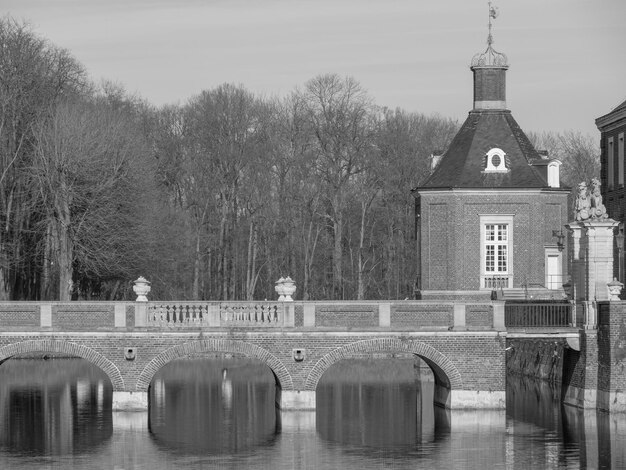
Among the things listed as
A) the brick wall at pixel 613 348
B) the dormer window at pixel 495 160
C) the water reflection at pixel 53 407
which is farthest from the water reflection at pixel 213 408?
the dormer window at pixel 495 160

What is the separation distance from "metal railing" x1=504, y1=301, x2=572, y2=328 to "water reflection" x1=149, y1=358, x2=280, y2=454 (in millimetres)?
6908

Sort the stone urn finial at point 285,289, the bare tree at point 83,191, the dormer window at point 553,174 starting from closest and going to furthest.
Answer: the stone urn finial at point 285,289 < the dormer window at point 553,174 < the bare tree at point 83,191

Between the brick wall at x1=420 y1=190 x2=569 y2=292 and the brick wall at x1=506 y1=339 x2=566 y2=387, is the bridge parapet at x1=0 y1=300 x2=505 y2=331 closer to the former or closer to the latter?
the brick wall at x1=506 y1=339 x2=566 y2=387

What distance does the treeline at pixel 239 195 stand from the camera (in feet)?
193

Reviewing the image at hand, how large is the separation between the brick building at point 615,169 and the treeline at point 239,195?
18143 mm

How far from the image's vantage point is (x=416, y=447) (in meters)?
34.4

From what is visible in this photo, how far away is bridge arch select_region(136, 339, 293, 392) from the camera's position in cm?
3925

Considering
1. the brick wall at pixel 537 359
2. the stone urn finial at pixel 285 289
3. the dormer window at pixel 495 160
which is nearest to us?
the stone urn finial at pixel 285 289

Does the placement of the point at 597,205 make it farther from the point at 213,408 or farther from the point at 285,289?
the point at 213,408

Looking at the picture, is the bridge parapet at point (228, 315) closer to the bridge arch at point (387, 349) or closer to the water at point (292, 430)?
the bridge arch at point (387, 349)

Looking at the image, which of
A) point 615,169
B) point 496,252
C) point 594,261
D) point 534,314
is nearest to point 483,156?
point 496,252

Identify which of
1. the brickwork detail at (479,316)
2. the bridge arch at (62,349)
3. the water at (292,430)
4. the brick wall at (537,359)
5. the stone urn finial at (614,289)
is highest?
the stone urn finial at (614,289)

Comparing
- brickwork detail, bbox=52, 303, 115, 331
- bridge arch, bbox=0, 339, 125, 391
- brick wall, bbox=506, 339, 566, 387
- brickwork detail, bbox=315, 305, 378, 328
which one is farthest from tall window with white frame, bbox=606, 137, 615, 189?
bridge arch, bbox=0, 339, 125, 391

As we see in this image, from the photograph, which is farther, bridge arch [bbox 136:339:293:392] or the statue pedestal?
the statue pedestal
